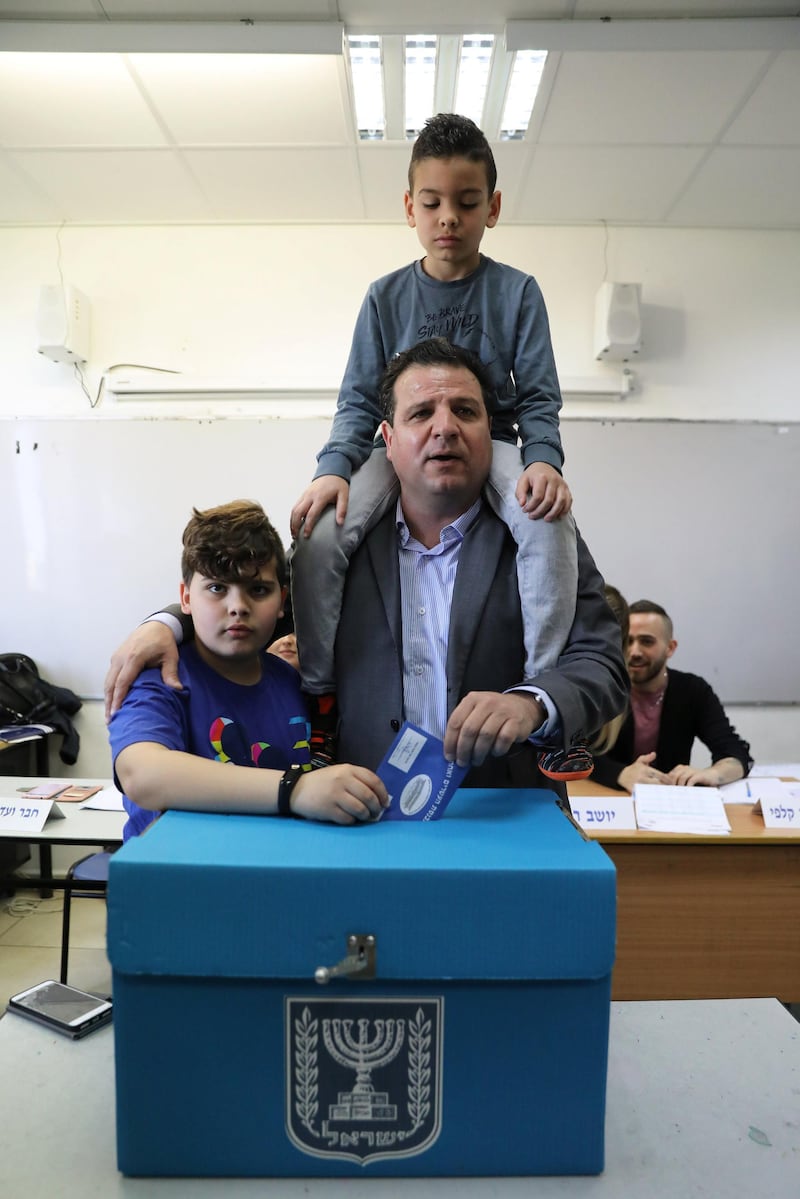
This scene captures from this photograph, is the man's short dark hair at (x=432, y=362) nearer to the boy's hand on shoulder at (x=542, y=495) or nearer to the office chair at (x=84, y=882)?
the boy's hand on shoulder at (x=542, y=495)

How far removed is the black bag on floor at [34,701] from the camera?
385cm

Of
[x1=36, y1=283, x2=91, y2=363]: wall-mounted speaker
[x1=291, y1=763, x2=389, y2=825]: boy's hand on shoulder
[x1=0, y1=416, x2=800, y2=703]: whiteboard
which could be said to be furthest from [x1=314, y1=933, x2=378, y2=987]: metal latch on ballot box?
[x1=36, y1=283, x2=91, y2=363]: wall-mounted speaker

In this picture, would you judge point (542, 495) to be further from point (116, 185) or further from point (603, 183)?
point (116, 185)

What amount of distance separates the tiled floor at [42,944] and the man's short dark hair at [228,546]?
212cm

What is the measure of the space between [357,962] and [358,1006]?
2.3 inches

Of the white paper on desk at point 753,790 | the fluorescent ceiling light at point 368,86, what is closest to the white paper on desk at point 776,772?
the white paper on desk at point 753,790

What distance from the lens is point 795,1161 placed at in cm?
85

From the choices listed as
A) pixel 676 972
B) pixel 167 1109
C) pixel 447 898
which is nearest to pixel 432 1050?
pixel 447 898

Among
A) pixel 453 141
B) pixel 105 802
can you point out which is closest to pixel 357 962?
pixel 453 141

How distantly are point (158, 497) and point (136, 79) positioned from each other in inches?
72.6

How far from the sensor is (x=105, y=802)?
273cm

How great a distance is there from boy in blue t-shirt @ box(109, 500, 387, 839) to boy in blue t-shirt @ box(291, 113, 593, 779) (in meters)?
0.06

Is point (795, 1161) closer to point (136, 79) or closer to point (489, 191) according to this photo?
point (489, 191)

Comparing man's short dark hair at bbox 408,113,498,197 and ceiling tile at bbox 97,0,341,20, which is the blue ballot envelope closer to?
man's short dark hair at bbox 408,113,498,197
